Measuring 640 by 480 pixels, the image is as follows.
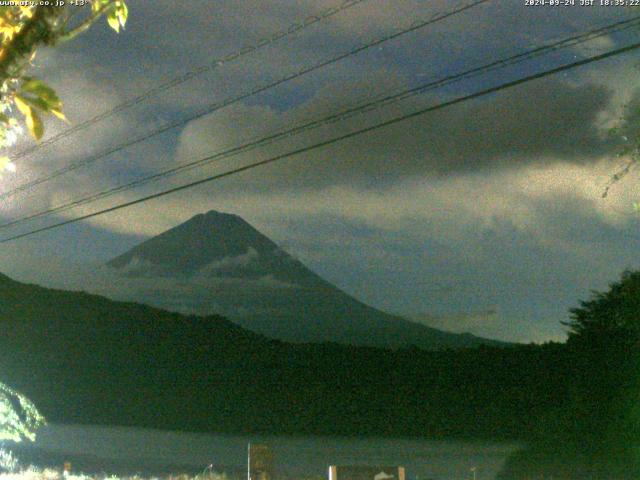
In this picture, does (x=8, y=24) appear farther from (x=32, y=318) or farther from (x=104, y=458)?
(x=32, y=318)

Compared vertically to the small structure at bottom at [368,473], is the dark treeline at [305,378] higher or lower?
higher

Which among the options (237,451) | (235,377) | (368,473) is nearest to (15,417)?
(368,473)

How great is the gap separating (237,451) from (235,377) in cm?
2203

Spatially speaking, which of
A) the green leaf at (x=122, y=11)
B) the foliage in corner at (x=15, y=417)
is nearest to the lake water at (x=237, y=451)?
the foliage in corner at (x=15, y=417)

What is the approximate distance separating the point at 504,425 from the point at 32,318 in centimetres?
3011

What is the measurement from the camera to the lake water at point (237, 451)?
124 feet

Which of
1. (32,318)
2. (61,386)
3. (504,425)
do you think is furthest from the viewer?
(61,386)

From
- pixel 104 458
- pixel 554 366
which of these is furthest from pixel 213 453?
pixel 554 366

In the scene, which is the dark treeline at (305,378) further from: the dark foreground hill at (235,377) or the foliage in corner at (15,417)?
the foliage in corner at (15,417)

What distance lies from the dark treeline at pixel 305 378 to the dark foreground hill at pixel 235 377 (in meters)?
0.13

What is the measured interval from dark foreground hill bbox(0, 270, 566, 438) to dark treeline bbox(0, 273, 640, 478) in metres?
0.13

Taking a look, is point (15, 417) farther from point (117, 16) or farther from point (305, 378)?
point (305, 378)

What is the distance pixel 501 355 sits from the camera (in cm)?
5362

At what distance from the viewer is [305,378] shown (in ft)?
234
